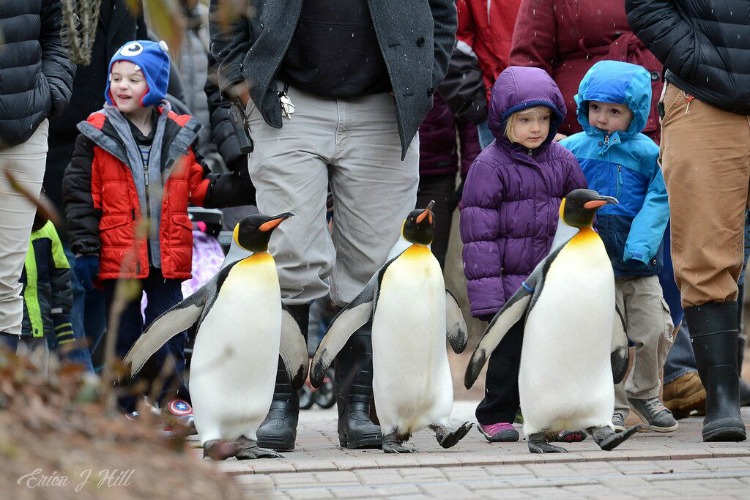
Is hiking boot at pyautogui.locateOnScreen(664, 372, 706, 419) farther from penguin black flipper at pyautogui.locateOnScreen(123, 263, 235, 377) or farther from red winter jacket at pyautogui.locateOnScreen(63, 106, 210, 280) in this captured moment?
penguin black flipper at pyautogui.locateOnScreen(123, 263, 235, 377)

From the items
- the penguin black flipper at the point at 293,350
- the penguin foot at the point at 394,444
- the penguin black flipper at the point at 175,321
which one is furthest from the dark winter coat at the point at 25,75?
the penguin foot at the point at 394,444

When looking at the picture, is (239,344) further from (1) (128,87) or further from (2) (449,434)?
(1) (128,87)

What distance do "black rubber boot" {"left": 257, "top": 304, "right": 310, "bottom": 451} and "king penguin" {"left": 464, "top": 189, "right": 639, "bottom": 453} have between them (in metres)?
0.73

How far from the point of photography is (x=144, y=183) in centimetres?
656

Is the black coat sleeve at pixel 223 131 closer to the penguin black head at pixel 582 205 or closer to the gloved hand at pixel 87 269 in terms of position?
the gloved hand at pixel 87 269

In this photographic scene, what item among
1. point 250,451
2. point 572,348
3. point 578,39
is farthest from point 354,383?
point 578,39

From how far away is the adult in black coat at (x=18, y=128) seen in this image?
559 cm

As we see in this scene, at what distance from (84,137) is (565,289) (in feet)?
9.05

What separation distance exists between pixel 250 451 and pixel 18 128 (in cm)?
176

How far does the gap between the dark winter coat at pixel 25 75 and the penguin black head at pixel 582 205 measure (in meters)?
2.26

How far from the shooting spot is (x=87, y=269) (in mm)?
6934

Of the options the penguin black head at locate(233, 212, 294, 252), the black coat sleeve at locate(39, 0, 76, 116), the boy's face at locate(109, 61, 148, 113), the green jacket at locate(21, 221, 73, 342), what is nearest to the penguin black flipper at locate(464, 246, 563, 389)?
the penguin black head at locate(233, 212, 294, 252)

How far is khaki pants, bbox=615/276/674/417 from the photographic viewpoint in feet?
20.0

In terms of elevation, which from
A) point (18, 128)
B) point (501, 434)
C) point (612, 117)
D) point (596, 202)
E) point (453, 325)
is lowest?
point (501, 434)
